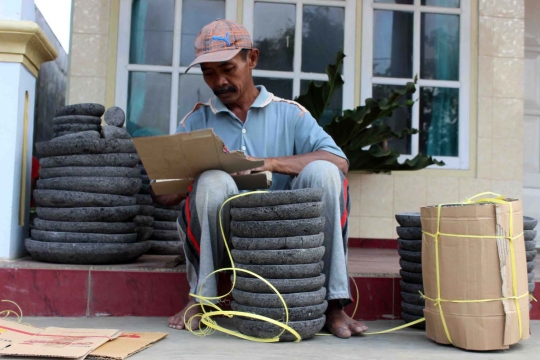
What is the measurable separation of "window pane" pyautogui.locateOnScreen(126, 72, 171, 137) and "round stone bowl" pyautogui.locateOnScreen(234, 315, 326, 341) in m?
2.76

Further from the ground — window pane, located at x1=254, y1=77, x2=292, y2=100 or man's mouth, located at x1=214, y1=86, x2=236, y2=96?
window pane, located at x1=254, y1=77, x2=292, y2=100

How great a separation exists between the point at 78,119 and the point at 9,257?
80 centimetres

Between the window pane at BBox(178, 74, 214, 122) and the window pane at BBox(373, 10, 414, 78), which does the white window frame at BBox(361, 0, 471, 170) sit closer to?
the window pane at BBox(373, 10, 414, 78)

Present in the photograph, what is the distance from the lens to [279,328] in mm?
2264

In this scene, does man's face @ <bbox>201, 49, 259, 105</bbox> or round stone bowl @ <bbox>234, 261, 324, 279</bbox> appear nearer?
round stone bowl @ <bbox>234, 261, 324, 279</bbox>

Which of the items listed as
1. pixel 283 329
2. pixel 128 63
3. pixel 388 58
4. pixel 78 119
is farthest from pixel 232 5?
pixel 283 329

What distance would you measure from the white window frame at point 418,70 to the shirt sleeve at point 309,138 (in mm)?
2178

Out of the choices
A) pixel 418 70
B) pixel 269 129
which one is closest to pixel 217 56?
pixel 269 129

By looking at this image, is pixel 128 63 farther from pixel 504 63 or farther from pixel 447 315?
pixel 447 315

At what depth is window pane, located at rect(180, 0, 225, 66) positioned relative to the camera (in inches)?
191

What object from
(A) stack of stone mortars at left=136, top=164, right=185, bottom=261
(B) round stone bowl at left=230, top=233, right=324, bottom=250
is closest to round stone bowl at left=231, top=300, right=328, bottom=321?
(B) round stone bowl at left=230, top=233, right=324, bottom=250

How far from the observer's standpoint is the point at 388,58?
198 inches

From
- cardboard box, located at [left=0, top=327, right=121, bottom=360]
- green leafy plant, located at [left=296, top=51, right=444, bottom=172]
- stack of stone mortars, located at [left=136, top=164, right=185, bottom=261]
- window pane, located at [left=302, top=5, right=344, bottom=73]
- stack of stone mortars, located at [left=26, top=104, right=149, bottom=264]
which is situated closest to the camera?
cardboard box, located at [left=0, top=327, right=121, bottom=360]

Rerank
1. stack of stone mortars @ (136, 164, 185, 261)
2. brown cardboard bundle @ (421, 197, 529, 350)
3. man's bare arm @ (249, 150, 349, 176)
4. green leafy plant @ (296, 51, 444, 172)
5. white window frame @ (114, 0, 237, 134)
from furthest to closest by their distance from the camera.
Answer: white window frame @ (114, 0, 237, 134) → green leafy plant @ (296, 51, 444, 172) → stack of stone mortars @ (136, 164, 185, 261) → man's bare arm @ (249, 150, 349, 176) → brown cardboard bundle @ (421, 197, 529, 350)
